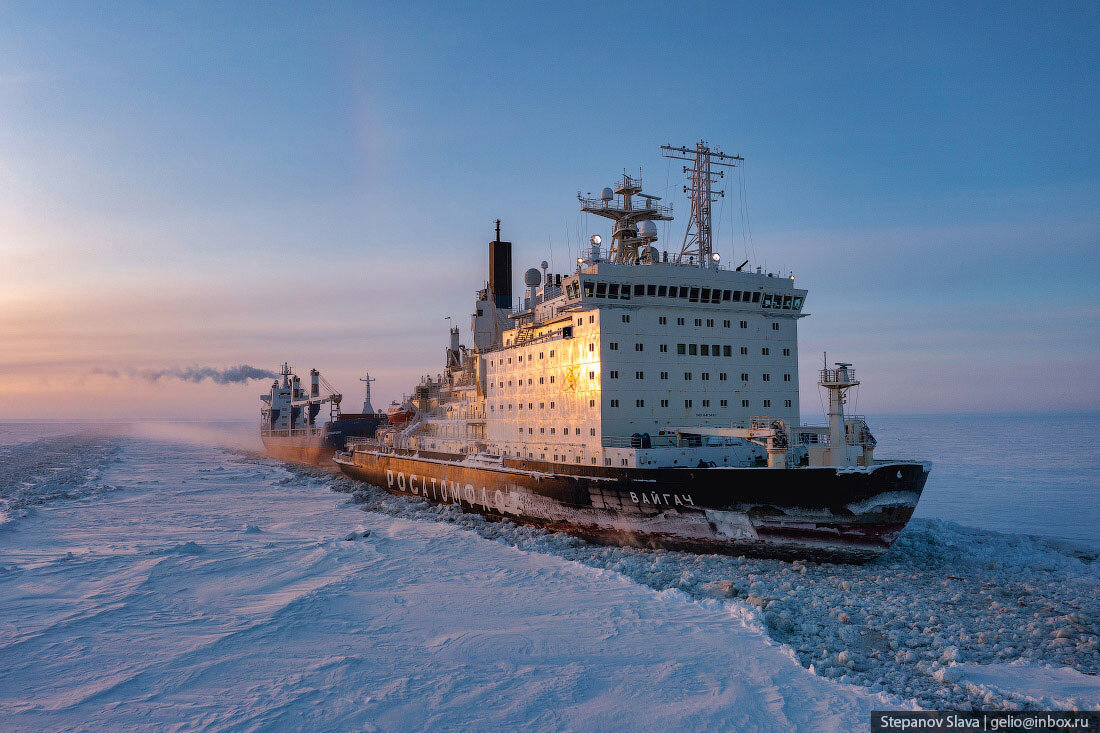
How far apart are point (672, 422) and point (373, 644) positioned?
13878 mm

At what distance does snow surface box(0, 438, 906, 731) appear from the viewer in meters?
9.59

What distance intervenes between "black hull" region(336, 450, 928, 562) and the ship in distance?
45 mm

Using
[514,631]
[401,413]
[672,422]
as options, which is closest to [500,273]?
[401,413]

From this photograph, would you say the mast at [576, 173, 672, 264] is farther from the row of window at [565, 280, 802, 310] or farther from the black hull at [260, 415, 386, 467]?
the black hull at [260, 415, 386, 467]

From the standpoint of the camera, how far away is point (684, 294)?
911 inches

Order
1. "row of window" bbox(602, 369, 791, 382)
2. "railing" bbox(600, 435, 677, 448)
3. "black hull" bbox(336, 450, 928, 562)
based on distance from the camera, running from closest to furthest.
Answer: "black hull" bbox(336, 450, 928, 562)
"railing" bbox(600, 435, 677, 448)
"row of window" bbox(602, 369, 791, 382)

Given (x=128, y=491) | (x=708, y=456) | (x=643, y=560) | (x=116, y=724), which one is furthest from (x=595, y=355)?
(x=128, y=491)

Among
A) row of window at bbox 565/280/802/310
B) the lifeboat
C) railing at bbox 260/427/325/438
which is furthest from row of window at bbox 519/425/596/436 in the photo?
railing at bbox 260/427/325/438

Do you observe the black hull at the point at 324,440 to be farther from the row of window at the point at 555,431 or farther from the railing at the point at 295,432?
the row of window at the point at 555,431

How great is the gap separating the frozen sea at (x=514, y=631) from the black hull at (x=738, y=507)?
28.0 inches

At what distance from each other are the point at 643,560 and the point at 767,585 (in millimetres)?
4343

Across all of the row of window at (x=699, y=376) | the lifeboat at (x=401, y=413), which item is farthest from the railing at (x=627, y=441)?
the lifeboat at (x=401, y=413)

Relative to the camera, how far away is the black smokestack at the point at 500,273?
40844 millimetres

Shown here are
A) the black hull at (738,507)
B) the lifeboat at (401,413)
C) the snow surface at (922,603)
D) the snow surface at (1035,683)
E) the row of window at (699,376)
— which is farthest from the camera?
the lifeboat at (401,413)
